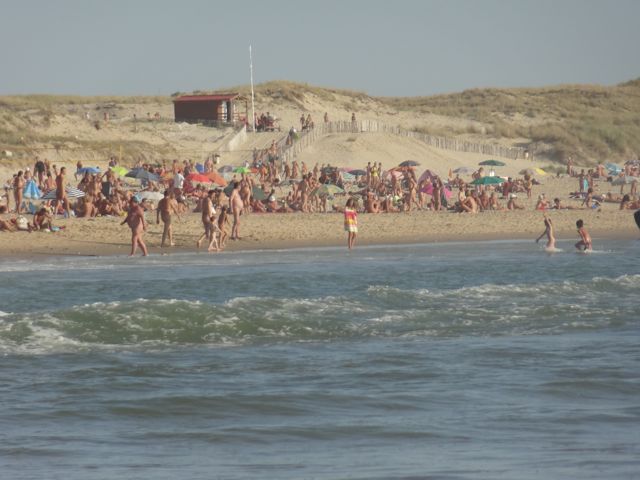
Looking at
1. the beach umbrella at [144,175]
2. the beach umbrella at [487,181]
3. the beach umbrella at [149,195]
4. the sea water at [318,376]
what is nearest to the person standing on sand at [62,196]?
the beach umbrella at [149,195]

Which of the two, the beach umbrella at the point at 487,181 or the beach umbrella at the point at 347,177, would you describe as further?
the beach umbrella at the point at 347,177

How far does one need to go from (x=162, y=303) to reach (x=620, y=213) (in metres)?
18.7

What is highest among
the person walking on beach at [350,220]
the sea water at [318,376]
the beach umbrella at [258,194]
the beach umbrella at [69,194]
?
the beach umbrella at [69,194]

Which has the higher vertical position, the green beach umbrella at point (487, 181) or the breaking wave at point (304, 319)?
the green beach umbrella at point (487, 181)

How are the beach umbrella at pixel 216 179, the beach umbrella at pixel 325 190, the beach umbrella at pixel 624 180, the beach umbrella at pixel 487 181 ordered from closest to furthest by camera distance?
the beach umbrella at pixel 325 190 → the beach umbrella at pixel 216 179 → the beach umbrella at pixel 487 181 → the beach umbrella at pixel 624 180

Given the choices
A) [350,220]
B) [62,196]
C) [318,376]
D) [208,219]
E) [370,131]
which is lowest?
[318,376]

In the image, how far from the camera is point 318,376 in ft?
34.4

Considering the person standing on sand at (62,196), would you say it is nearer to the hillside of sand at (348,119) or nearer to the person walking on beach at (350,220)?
the person walking on beach at (350,220)

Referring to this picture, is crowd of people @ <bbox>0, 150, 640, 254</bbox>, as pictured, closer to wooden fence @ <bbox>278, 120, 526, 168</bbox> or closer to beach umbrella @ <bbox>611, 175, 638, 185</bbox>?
beach umbrella @ <bbox>611, 175, 638, 185</bbox>

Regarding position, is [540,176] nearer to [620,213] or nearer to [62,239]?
[620,213]

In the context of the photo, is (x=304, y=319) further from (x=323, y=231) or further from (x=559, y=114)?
(x=559, y=114)

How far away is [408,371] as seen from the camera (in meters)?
10.7

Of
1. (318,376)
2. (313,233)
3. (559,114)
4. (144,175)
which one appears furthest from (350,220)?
(559,114)

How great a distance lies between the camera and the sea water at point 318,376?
760 centimetres
